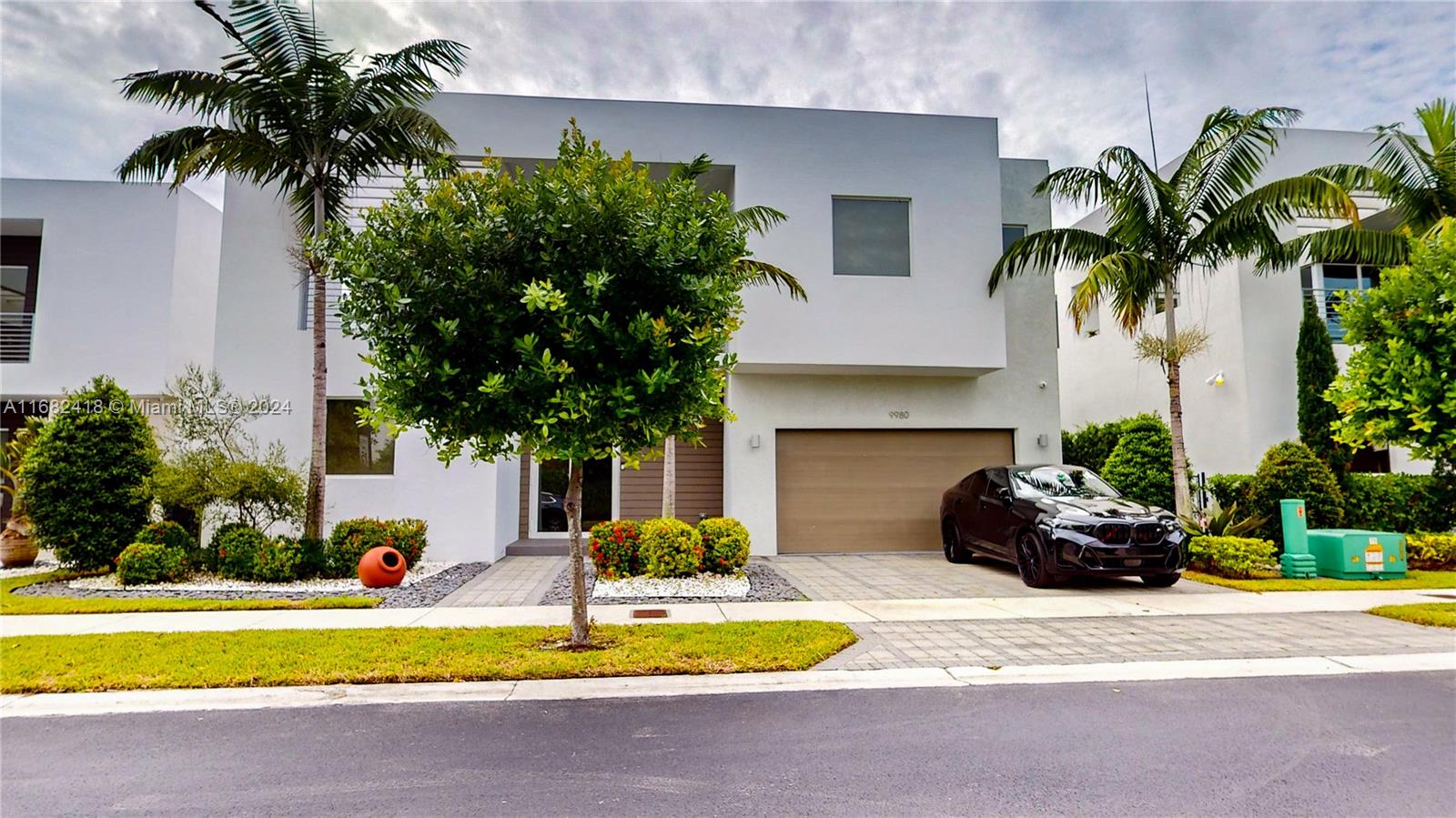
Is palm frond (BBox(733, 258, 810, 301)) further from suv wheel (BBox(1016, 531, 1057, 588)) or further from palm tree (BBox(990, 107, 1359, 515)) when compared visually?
suv wheel (BBox(1016, 531, 1057, 588))

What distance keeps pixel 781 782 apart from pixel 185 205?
58.5 feet

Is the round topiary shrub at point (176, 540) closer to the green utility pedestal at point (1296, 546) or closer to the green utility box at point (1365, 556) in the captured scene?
the green utility pedestal at point (1296, 546)

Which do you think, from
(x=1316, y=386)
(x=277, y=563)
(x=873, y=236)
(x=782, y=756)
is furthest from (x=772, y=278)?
(x=1316, y=386)

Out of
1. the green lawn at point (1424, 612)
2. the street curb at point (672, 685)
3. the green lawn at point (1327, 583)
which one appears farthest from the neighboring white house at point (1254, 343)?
the street curb at point (672, 685)

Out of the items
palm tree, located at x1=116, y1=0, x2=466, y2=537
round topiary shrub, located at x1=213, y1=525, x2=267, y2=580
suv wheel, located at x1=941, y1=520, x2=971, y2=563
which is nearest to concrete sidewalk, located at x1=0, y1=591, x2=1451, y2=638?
round topiary shrub, located at x1=213, y1=525, x2=267, y2=580

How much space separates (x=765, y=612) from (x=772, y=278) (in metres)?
5.78

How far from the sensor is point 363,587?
9.39 metres

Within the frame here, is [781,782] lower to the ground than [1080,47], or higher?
lower

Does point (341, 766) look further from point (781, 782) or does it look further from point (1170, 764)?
point (1170, 764)

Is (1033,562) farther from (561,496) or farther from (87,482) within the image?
(87,482)

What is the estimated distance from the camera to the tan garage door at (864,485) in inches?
524

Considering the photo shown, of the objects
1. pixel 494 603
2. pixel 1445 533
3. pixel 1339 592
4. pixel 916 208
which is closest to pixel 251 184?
pixel 494 603

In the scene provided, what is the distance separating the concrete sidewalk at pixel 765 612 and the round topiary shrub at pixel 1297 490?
275cm

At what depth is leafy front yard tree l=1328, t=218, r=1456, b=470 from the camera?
7.64 metres
